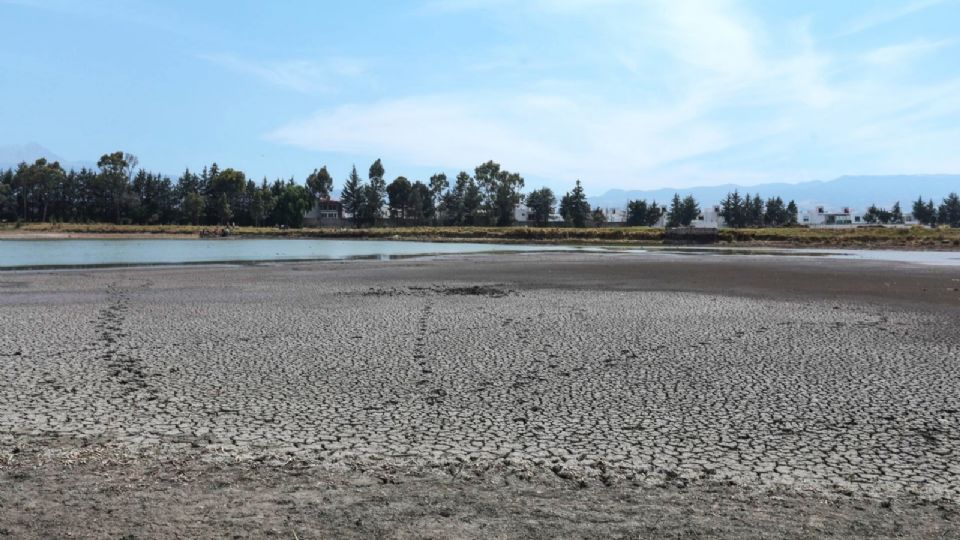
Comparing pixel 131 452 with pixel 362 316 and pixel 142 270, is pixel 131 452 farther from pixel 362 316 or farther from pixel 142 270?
pixel 142 270

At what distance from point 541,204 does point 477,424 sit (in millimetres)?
146465

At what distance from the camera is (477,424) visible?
7.98 metres

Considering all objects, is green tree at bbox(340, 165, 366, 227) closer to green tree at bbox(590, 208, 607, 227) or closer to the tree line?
the tree line

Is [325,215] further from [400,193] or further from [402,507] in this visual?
[402,507]

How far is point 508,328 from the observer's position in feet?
51.0

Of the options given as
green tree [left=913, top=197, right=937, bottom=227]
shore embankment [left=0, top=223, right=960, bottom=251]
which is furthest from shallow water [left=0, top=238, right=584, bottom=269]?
green tree [left=913, top=197, right=937, bottom=227]

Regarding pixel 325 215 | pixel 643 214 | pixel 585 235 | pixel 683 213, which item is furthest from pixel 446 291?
pixel 325 215

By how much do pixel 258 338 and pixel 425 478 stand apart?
8582mm

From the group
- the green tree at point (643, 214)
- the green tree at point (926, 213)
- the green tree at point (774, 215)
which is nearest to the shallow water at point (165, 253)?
the green tree at point (643, 214)

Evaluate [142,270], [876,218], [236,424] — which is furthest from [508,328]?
[876,218]

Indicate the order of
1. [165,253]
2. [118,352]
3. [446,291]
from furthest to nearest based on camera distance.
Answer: [165,253] → [446,291] → [118,352]

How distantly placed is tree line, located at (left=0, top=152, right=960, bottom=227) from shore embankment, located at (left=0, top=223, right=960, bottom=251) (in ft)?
57.2

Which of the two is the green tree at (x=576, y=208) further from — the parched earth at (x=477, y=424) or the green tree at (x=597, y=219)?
the parched earth at (x=477, y=424)

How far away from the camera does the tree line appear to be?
13438cm
